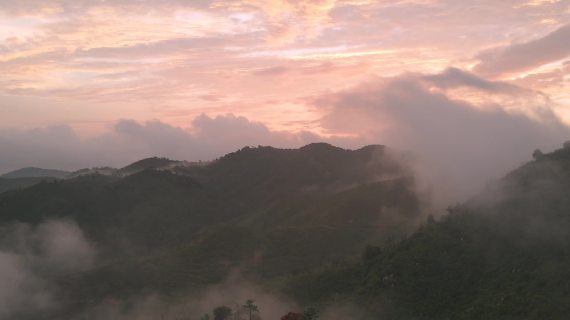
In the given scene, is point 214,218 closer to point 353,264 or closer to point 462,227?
point 353,264

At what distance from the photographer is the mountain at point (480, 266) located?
181ft

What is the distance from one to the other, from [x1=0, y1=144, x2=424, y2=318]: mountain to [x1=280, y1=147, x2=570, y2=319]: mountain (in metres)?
17.9

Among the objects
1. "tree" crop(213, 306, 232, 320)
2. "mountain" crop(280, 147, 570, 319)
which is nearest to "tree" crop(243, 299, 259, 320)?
"tree" crop(213, 306, 232, 320)

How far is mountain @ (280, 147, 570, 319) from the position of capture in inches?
2173

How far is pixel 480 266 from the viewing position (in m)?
63.7

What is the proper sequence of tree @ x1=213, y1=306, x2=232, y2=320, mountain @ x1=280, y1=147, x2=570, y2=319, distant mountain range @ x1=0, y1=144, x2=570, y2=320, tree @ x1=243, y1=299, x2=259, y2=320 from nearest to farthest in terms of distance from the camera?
mountain @ x1=280, y1=147, x2=570, y2=319 < distant mountain range @ x1=0, y1=144, x2=570, y2=320 < tree @ x1=243, y1=299, x2=259, y2=320 < tree @ x1=213, y1=306, x2=232, y2=320

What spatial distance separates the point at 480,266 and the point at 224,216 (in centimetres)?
10553

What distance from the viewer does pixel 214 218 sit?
520 ft

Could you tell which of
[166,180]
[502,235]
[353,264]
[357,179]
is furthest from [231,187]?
[502,235]

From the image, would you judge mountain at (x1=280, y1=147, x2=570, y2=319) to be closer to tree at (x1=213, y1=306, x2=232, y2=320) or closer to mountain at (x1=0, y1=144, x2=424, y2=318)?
tree at (x1=213, y1=306, x2=232, y2=320)

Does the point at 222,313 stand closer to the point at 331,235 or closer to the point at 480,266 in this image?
the point at 480,266

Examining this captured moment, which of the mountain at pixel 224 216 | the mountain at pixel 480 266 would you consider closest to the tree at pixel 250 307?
the mountain at pixel 480 266

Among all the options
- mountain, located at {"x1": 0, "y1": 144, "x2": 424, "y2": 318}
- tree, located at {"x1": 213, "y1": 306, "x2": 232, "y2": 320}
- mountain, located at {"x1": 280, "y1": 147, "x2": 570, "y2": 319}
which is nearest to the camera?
mountain, located at {"x1": 280, "y1": 147, "x2": 570, "y2": 319}

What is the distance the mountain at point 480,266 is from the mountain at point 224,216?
58.8 ft
